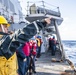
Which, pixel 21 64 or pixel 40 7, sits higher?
pixel 40 7

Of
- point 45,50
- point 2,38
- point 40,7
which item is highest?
point 40,7

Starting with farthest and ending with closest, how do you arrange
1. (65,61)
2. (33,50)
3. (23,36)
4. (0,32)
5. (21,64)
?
(65,61)
(33,50)
(21,64)
(0,32)
(23,36)

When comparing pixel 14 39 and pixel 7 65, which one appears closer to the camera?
pixel 14 39

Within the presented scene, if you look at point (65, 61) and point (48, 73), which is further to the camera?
point (65, 61)

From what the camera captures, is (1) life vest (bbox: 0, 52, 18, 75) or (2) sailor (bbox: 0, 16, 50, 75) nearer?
(2) sailor (bbox: 0, 16, 50, 75)

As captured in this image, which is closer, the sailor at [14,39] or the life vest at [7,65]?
the sailor at [14,39]

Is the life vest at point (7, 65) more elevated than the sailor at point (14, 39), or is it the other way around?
the sailor at point (14, 39)

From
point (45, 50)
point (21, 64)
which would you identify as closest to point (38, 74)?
point (21, 64)

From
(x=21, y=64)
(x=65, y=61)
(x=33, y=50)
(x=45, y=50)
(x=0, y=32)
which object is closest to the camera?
(x=0, y=32)

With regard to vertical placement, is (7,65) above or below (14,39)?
below

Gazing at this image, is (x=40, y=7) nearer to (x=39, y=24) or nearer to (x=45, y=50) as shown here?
(x=45, y=50)

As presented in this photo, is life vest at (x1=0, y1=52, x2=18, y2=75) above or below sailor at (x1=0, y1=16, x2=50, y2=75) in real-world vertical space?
below

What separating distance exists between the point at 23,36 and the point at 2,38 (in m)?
0.27

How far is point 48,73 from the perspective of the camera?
27.2 ft
